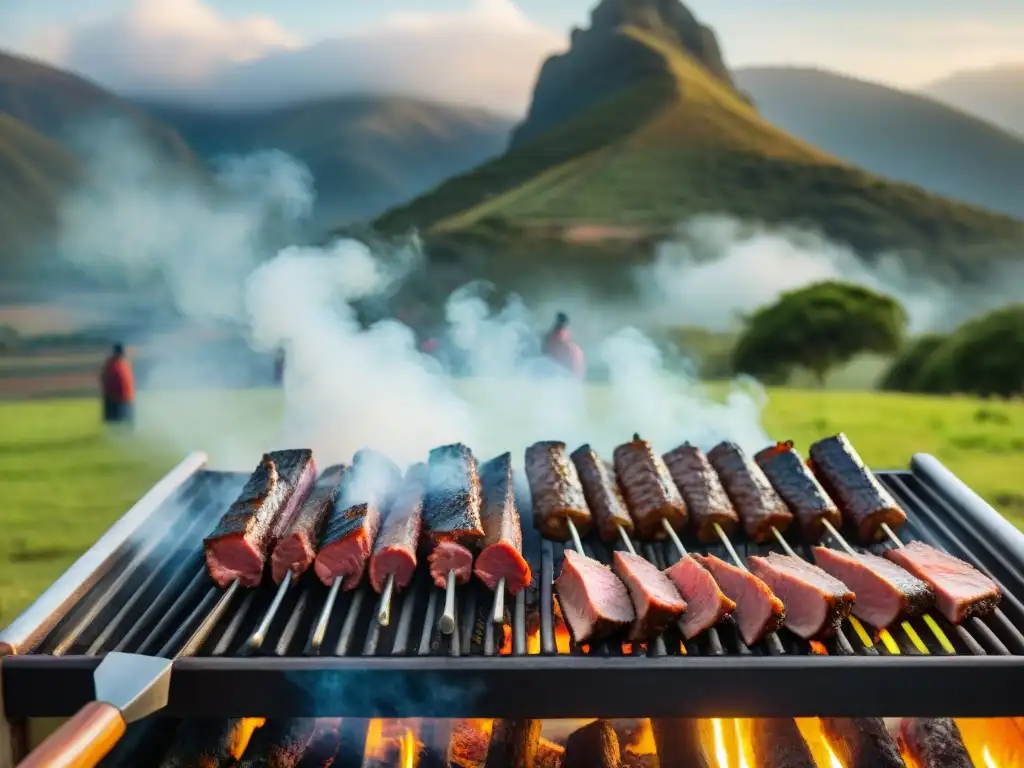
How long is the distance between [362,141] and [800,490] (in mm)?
13009

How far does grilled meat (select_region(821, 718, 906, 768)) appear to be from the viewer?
2.95m

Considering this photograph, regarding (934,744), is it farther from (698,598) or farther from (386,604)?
(386,604)

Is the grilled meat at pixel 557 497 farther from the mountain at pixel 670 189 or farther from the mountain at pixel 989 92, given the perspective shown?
the mountain at pixel 989 92

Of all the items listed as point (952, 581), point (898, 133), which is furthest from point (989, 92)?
point (952, 581)

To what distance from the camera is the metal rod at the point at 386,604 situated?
2791 mm

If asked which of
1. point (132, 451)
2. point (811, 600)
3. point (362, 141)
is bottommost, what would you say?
point (811, 600)

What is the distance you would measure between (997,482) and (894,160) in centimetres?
999

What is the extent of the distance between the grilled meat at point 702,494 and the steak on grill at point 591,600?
0.68m

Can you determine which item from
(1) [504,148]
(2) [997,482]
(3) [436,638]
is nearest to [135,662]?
(3) [436,638]

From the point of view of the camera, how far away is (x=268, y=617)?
2.83 meters

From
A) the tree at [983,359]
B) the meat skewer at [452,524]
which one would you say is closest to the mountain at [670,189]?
Result: the tree at [983,359]

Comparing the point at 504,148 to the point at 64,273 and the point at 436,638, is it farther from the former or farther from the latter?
the point at 436,638

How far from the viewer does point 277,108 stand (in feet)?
47.5

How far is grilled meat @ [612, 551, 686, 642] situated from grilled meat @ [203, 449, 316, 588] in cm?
142
